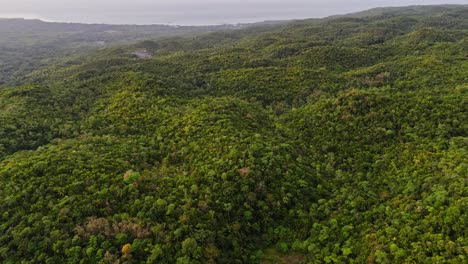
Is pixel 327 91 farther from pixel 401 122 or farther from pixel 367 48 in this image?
pixel 367 48

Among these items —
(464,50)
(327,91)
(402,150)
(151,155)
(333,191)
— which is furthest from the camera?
(464,50)

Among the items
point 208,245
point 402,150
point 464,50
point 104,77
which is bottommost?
point 208,245

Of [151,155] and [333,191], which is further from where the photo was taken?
[151,155]

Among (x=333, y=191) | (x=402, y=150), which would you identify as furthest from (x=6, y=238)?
(x=402, y=150)

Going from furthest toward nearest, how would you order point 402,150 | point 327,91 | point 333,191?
point 327,91 → point 402,150 → point 333,191

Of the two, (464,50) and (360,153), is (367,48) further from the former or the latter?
(360,153)

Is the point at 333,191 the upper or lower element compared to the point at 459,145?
lower

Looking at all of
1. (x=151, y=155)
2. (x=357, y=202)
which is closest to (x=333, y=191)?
(x=357, y=202)
